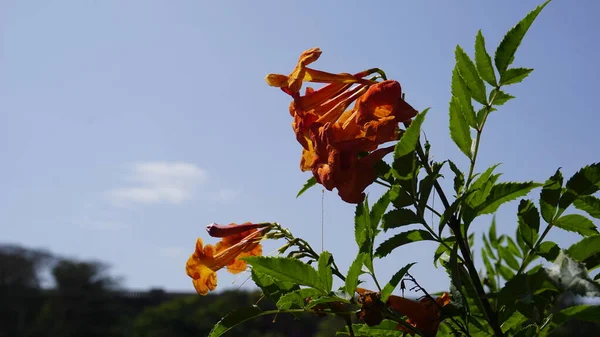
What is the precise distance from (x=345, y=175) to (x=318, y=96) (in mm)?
136

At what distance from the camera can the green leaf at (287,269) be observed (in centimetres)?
67

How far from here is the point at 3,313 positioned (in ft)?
128

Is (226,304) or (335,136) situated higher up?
(226,304)

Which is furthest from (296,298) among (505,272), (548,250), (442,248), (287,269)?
(505,272)

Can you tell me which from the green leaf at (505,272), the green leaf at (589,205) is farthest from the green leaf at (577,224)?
the green leaf at (505,272)

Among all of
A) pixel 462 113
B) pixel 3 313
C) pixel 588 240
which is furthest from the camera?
pixel 3 313

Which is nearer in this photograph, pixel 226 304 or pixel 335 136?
pixel 335 136

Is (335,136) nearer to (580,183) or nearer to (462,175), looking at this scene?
(462,175)

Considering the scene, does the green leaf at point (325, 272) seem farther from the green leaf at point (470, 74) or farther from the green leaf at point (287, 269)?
the green leaf at point (470, 74)

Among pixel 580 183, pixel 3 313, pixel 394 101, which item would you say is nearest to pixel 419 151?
pixel 394 101

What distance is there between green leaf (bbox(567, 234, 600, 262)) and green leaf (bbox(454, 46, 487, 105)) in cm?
20

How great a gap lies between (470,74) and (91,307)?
40984mm

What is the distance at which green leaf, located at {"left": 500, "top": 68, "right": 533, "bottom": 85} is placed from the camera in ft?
2.39

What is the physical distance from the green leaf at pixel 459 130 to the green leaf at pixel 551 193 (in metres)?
0.08
